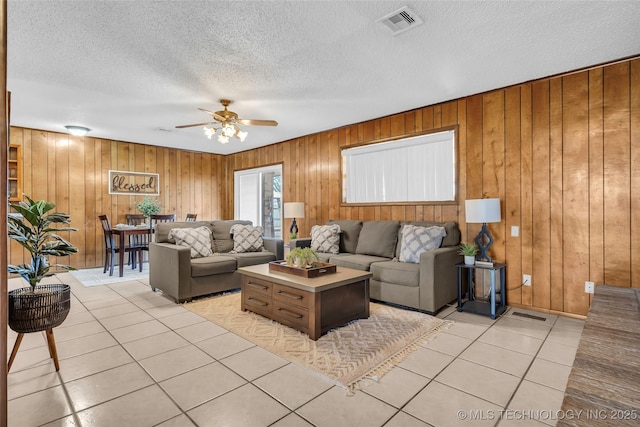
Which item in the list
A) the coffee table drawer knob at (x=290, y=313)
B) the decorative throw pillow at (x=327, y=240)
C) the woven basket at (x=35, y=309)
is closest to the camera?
the woven basket at (x=35, y=309)

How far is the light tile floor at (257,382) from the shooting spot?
1.71 meters

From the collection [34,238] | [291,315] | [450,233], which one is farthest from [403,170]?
[34,238]

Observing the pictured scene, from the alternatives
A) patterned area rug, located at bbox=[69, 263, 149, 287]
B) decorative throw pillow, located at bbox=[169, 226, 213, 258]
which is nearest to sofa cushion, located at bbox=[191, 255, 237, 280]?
decorative throw pillow, located at bbox=[169, 226, 213, 258]

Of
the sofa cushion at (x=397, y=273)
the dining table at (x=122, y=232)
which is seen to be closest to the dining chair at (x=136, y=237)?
the dining table at (x=122, y=232)

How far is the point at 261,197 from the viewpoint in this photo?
7.10 meters

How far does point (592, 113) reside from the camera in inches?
120

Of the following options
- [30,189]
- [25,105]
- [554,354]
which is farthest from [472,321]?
[30,189]

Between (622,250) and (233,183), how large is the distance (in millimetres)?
6788

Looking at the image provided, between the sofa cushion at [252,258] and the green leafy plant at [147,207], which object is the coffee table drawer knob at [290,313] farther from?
the green leafy plant at [147,207]

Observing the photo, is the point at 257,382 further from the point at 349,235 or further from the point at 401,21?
the point at 349,235

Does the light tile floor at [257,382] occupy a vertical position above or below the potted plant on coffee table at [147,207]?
below

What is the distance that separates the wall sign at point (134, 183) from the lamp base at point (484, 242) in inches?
241

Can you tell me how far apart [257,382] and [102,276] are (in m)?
4.42

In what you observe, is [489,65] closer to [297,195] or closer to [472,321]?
[472,321]
